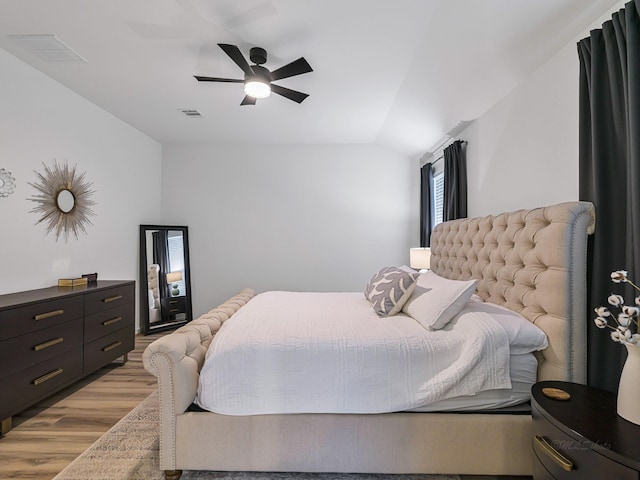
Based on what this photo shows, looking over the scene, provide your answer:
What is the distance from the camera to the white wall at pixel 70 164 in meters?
2.62

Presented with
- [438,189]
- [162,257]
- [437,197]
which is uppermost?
[438,189]

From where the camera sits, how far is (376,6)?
204 cm

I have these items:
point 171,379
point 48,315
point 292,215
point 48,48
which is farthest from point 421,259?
point 48,48

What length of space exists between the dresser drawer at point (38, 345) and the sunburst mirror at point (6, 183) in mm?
1131

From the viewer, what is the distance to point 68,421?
225 centimetres

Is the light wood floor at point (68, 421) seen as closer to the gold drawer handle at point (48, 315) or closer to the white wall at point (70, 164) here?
the gold drawer handle at point (48, 315)

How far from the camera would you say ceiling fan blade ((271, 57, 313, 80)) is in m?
2.27

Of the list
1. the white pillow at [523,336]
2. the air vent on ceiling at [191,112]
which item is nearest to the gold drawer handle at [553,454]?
the white pillow at [523,336]

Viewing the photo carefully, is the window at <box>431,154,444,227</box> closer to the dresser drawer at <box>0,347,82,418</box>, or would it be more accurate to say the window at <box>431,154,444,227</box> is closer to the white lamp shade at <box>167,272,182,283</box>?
the white lamp shade at <box>167,272,182,283</box>

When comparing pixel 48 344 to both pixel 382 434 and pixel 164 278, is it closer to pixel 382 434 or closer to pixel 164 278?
pixel 164 278

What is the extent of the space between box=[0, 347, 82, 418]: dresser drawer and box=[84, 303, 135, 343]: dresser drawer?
176 millimetres

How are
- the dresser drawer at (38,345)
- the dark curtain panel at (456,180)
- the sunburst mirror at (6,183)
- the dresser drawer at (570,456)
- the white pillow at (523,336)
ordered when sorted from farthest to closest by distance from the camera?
1. the dark curtain panel at (456,180)
2. the sunburst mirror at (6,183)
3. the dresser drawer at (38,345)
4. the white pillow at (523,336)
5. the dresser drawer at (570,456)

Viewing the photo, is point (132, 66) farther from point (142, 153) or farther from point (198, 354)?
point (198, 354)

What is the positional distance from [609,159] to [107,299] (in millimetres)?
3779
